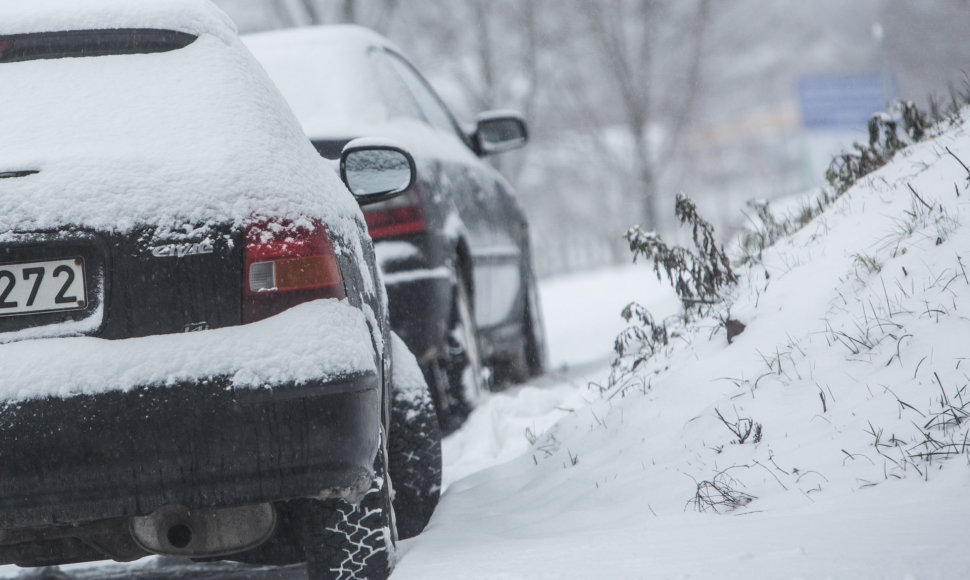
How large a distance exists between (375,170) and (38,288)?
1.36m

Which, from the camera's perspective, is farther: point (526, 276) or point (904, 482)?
point (526, 276)

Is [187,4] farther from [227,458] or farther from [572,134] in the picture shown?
[572,134]

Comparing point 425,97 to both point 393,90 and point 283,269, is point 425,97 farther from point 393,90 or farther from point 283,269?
point 283,269

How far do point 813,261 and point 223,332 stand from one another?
250 cm

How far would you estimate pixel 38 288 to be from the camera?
2262 mm

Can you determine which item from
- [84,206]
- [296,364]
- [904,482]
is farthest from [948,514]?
[84,206]

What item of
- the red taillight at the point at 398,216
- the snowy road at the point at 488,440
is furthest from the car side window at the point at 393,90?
the snowy road at the point at 488,440

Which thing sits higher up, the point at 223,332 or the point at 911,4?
the point at 911,4

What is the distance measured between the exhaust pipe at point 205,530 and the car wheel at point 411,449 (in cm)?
88

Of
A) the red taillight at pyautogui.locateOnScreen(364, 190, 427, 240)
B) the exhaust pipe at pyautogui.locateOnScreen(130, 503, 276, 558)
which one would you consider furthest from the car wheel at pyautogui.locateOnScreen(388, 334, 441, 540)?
the exhaust pipe at pyautogui.locateOnScreen(130, 503, 276, 558)

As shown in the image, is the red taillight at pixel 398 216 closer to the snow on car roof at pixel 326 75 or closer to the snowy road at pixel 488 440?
the snow on car roof at pixel 326 75

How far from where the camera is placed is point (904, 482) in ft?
8.36

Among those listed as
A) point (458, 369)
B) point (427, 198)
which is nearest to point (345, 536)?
point (427, 198)

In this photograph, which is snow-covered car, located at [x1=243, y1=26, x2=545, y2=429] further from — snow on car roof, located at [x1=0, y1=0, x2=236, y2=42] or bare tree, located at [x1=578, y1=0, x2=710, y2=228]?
bare tree, located at [x1=578, y1=0, x2=710, y2=228]
